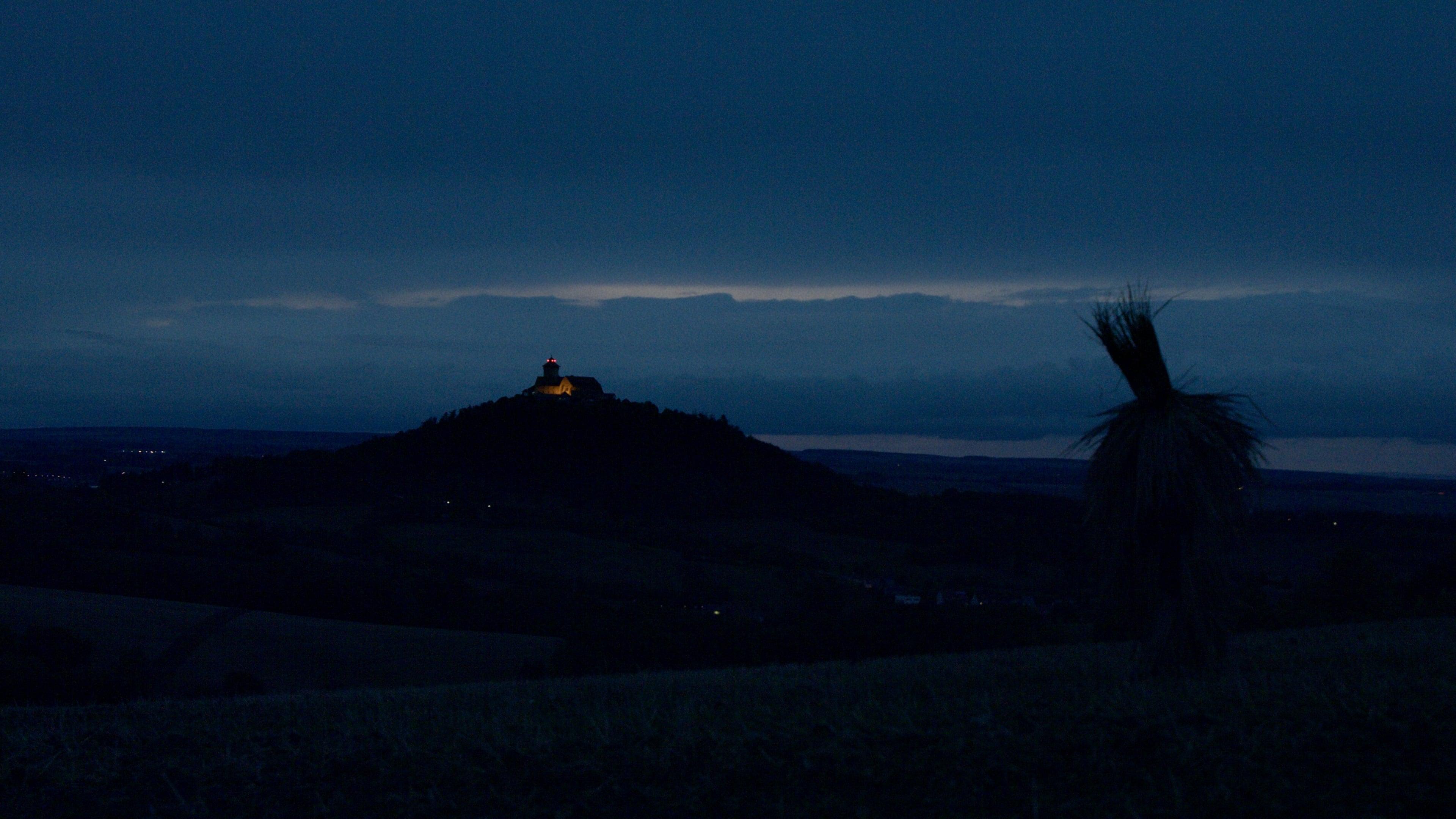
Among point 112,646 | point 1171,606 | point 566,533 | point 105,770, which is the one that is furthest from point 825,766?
point 566,533

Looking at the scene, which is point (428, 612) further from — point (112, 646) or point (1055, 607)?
point (1055, 607)

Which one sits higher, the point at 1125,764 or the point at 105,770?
the point at 1125,764

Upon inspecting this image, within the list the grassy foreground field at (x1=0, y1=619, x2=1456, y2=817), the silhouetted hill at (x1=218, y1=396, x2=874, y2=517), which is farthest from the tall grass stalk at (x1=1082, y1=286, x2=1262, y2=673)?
the silhouetted hill at (x1=218, y1=396, x2=874, y2=517)

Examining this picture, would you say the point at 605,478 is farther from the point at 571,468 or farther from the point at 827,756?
the point at 827,756

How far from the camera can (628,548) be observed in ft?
228

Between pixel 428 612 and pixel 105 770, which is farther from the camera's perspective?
pixel 428 612

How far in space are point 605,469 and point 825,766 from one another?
91.5m

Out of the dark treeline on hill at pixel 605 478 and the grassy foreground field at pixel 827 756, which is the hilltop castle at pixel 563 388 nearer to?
the dark treeline on hill at pixel 605 478

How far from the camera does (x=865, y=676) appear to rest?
41.8 feet

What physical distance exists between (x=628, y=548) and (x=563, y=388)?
52.8m

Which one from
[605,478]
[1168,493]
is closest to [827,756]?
[1168,493]

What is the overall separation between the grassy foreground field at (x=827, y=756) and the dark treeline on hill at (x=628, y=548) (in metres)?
3.12

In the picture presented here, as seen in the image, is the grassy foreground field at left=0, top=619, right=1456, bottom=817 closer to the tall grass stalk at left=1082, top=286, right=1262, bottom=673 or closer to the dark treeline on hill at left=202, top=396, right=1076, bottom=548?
the tall grass stalk at left=1082, top=286, right=1262, bottom=673

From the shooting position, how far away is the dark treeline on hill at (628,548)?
29234 millimetres
